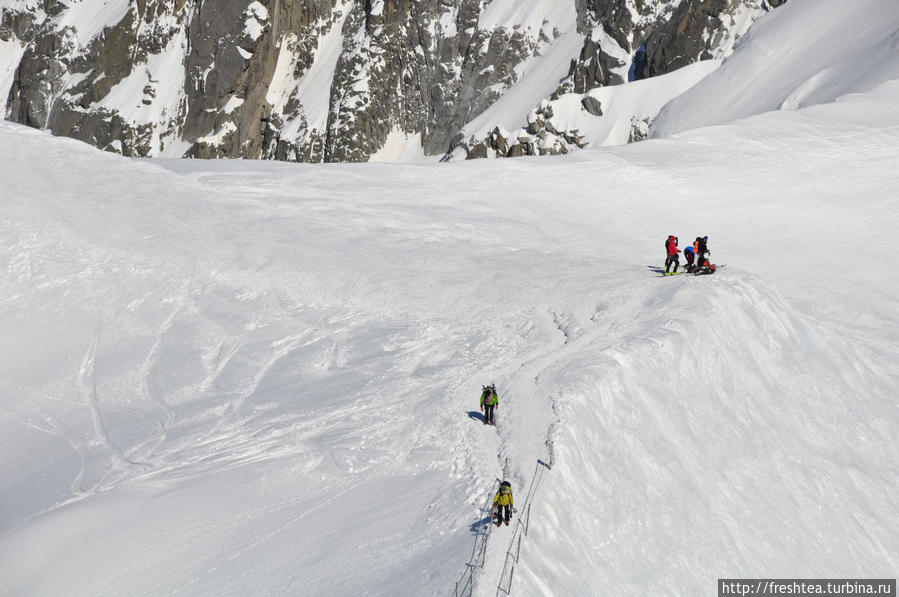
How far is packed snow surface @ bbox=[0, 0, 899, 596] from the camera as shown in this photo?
37.4 feet

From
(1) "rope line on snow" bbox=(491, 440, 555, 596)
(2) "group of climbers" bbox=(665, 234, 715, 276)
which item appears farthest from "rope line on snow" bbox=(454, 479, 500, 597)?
(2) "group of climbers" bbox=(665, 234, 715, 276)

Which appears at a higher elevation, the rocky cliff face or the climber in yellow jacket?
the rocky cliff face

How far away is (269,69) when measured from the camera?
122438 mm

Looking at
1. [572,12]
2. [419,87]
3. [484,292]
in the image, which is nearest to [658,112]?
[572,12]

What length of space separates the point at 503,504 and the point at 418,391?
5398 mm

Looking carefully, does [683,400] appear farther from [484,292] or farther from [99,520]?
[99,520]

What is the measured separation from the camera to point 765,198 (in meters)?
33.3

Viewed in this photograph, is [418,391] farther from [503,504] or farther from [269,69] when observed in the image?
[269,69]

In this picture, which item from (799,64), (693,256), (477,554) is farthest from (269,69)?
(477,554)

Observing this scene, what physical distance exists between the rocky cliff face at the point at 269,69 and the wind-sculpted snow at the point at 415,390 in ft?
287

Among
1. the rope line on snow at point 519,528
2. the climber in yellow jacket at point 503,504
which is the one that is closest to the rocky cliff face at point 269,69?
the rope line on snow at point 519,528

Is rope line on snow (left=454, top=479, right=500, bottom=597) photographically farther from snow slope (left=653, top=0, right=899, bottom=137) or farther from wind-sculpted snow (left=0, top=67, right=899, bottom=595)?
snow slope (left=653, top=0, right=899, bottom=137)

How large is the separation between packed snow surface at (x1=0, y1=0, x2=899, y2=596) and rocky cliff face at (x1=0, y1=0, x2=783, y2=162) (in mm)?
87341

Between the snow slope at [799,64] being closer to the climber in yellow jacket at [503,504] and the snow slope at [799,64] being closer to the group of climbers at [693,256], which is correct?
the group of climbers at [693,256]
